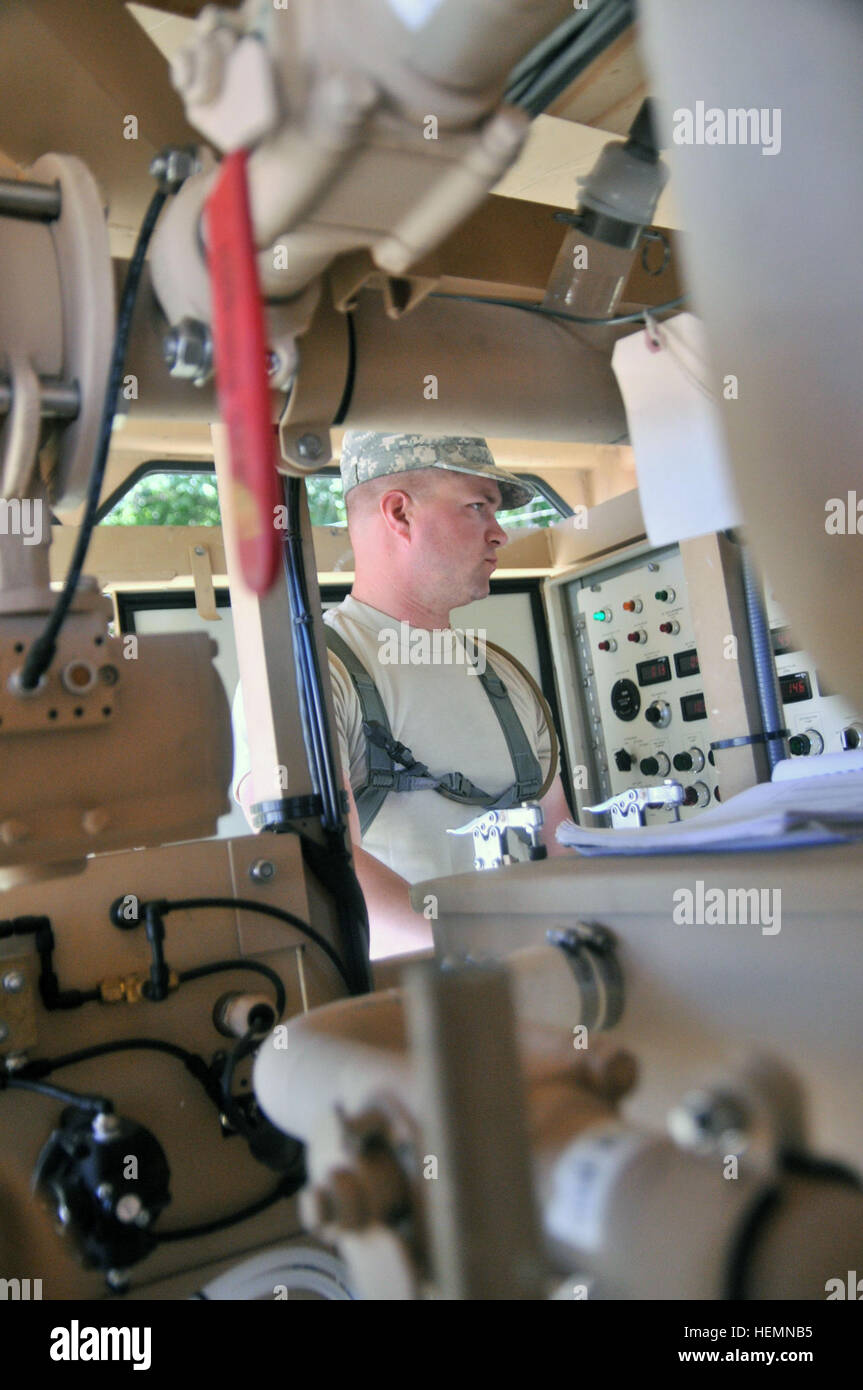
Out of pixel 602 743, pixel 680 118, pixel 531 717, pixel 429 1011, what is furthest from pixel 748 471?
pixel 602 743

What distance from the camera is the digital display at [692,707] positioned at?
2.80 meters

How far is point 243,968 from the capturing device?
2.77ft

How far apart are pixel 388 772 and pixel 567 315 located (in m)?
1.05

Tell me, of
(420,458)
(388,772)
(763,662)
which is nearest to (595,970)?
(763,662)

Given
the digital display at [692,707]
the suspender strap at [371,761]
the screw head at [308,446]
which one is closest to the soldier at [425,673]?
the suspender strap at [371,761]

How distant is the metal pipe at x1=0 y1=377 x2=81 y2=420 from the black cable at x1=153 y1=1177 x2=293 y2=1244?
0.56 m

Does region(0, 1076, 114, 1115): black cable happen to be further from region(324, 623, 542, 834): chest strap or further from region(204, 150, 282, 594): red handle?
region(324, 623, 542, 834): chest strap

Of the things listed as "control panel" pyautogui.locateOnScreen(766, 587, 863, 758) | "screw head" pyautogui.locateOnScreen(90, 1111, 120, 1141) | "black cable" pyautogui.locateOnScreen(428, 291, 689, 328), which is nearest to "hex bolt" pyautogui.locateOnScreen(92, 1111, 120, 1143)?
"screw head" pyautogui.locateOnScreen(90, 1111, 120, 1141)

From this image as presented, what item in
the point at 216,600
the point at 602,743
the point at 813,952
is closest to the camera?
the point at 813,952

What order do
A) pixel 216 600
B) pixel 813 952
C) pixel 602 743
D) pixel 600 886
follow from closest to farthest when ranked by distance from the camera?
pixel 813 952 → pixel 600 886 → pixel 216 600 → pixel 602 743

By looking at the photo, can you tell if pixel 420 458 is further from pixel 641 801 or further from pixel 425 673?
pixel 641 801

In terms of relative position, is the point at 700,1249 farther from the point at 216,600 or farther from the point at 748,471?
the point at 216,600

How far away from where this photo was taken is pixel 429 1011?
0.33m
